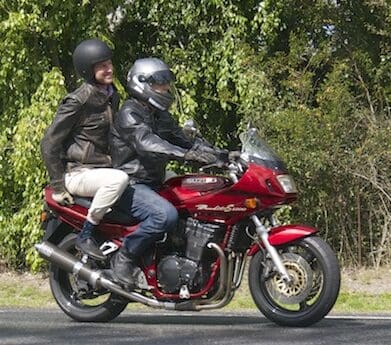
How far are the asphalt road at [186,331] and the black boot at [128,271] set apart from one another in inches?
12.6

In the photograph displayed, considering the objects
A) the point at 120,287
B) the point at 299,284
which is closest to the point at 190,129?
the point at 120,287

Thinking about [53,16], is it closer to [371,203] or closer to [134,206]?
[371,203]

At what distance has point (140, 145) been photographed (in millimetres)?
7285

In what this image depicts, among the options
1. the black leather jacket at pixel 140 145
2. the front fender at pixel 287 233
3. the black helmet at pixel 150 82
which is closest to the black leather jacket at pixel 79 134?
the black leather jacket at pixel 140 145

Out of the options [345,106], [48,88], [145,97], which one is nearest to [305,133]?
[345,106]

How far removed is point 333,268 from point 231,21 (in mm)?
7130

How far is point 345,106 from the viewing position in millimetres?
12875

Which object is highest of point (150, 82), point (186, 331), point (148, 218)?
point (150, 82)

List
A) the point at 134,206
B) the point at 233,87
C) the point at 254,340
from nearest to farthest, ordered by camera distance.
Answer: the point at 254,340 < the point at 134,206 < the point at 233,87

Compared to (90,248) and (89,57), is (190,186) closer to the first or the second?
(90,248)

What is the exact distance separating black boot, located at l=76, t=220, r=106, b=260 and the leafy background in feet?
16.6

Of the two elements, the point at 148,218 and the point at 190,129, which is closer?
the point at 148,218

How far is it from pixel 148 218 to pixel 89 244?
553 millimetres

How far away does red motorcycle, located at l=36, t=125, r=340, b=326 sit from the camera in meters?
7.16
